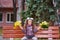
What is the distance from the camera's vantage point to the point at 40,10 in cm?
1555

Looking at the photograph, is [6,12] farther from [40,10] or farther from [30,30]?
[30,30]

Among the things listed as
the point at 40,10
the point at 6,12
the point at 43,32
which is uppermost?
the point at 40,10

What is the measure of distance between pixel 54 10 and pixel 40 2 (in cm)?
111

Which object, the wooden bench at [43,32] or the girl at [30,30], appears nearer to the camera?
the girl at [30,30]

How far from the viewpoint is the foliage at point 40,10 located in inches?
607

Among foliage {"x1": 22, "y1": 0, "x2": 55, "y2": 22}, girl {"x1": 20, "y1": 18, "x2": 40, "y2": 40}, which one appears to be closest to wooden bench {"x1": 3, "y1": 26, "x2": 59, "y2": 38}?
girl {"x1": 20, "y1": 18, "x2": 40, "y2": 40}

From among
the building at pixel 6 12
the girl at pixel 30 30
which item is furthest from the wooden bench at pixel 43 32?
the building at pixel 6 12

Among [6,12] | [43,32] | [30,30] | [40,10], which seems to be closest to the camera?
[30,30]

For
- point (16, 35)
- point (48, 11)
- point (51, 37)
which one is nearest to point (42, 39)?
point (51, 37)

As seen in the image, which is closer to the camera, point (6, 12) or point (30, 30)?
point (30, 30)

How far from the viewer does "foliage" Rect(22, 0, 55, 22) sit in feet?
50.6

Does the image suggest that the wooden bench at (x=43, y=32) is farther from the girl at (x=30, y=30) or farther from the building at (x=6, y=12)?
the building at (x=6, y=12)

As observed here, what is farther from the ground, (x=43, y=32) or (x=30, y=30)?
(x=30, y=30)

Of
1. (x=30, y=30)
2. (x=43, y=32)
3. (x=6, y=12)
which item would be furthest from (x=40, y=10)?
(x=6, y=12)
